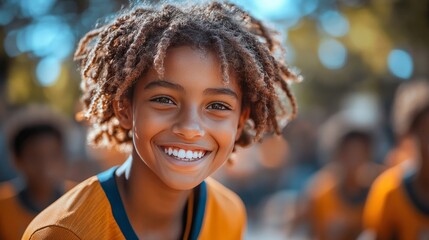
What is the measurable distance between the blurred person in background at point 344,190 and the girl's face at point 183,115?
3.27 metres

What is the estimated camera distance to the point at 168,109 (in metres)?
2.72

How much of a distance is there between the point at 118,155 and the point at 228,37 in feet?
17.1

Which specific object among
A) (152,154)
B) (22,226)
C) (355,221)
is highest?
(152,154)

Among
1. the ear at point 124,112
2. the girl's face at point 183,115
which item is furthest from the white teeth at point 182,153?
the ear at point 124,112

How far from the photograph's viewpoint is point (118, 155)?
7.79m

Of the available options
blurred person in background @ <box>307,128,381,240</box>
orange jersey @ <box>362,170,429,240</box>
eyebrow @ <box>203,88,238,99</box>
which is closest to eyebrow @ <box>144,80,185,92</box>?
eyebrow @ <box>203,88,238,99</box>

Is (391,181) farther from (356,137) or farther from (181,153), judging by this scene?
(181,153)

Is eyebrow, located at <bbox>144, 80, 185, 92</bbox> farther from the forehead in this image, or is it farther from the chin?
the chin

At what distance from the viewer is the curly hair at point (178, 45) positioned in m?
2.73

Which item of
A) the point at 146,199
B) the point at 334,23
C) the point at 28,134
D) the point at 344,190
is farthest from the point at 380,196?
the point at 334,23

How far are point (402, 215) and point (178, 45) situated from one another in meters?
2.34

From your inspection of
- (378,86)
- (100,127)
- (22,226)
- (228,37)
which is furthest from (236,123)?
(378,86)

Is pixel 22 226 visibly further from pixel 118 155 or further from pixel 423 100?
pixel 118 155

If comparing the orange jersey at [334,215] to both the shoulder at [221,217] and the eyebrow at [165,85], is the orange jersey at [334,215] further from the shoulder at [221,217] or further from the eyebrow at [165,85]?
the eyebrow at [165,85]
